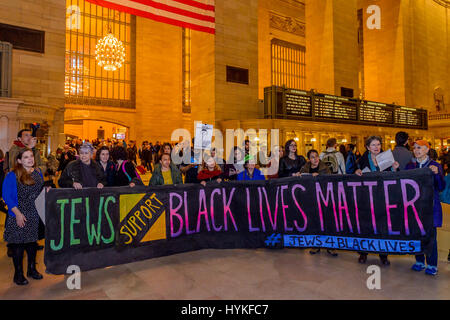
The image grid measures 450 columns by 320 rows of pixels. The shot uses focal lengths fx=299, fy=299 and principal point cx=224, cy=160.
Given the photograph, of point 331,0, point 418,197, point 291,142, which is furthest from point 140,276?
point 331,0

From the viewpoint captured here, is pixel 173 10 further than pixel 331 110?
No

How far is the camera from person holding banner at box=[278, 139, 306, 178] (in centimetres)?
579

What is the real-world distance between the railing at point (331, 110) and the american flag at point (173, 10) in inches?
231

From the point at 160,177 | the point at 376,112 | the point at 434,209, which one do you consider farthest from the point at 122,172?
the point at 376,112

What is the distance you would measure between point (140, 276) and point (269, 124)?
1360 cm

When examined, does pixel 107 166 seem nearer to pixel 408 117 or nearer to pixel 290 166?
pixel 290 166

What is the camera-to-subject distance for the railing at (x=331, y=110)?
17.6m

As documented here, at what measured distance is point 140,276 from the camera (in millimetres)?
4148

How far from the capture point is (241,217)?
5254 millimetres

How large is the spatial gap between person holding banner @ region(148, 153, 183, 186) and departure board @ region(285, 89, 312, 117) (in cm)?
1344

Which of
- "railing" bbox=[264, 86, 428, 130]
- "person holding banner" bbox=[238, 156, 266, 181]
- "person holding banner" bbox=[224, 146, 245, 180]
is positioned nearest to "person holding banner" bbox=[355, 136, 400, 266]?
"person holding banner" bbox=[238, 156, 266, 181]

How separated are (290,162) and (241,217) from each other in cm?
149
